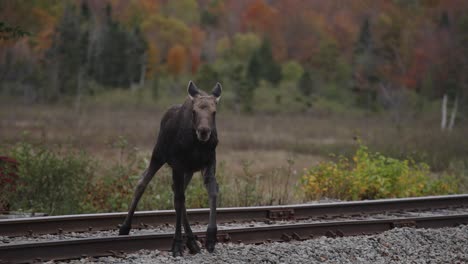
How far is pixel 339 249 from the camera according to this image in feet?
27.5

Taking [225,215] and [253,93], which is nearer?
[225,215]

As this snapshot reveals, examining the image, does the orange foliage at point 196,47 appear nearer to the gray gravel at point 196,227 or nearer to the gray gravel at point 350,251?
the gray gravel at point 196,227

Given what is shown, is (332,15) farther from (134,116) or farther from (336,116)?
(134,116)

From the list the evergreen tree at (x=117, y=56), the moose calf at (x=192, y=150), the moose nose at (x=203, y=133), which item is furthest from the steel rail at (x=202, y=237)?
the evergreen tree at (x=117, y=56)

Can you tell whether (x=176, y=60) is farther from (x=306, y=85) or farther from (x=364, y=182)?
(x=364, y=182)

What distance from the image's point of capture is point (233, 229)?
8.75 metres

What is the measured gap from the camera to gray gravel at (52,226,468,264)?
757 centimetres

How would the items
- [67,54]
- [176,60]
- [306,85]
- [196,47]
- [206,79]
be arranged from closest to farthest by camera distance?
[206,79]
[67,54]
[306,85]
[176,60]
[196,47]

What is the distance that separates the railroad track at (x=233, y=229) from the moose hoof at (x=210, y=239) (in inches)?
26.3

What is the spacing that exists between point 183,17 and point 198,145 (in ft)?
280

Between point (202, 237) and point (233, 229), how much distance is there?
47 cm

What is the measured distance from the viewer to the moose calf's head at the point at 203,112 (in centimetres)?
714

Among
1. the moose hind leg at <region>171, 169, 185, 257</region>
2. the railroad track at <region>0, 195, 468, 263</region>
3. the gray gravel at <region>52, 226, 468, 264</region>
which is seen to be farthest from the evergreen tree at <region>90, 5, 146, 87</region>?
the moose hind leg at <region>171, 169, 185, 257</region>

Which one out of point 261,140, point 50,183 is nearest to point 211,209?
point 50,183
